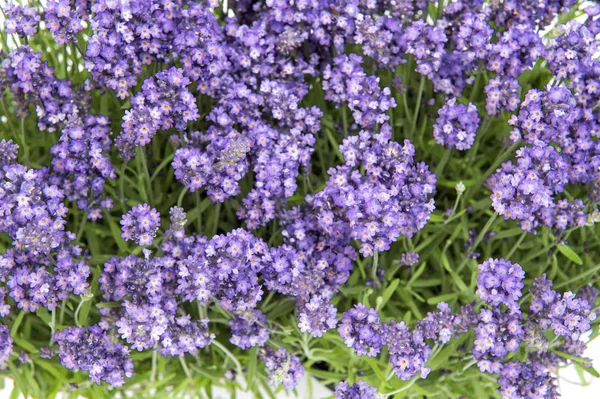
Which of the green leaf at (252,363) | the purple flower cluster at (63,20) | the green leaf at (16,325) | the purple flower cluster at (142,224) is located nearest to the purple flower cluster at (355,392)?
the green leaf at (252,363)

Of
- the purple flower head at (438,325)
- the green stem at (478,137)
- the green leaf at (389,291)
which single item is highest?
the green stem at (478,137)

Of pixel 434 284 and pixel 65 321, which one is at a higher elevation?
pixel 434 284

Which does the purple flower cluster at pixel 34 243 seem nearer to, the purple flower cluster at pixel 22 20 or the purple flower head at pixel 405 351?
the purple flower cluster at pixel 22 20

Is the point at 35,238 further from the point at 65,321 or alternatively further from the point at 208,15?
the point at 208,15

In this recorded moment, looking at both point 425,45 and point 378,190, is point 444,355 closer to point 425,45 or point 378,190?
point 378,190

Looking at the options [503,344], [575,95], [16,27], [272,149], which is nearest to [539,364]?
[503,344]

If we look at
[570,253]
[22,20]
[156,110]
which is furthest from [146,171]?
[570,253]
